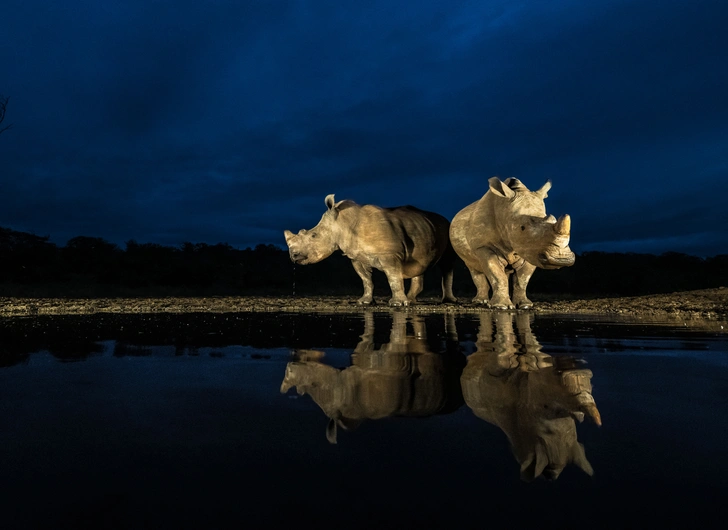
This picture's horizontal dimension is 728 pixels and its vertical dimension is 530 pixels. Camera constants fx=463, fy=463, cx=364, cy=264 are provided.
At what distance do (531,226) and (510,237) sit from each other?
18.7 inches

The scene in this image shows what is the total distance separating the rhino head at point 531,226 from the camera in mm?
5770

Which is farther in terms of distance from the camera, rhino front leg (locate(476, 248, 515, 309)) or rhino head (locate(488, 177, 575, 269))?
rhino front leg (locate(476, 248, 515, 309))

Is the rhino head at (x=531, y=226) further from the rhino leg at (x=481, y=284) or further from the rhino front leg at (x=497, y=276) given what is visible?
the rhino leg at (x=481, y=284)

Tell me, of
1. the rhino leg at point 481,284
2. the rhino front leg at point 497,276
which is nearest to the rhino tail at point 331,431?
the rhino front leg at point 497,276

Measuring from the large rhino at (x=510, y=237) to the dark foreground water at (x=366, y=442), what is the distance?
11.7 feet

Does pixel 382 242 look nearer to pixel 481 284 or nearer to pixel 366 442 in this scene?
pixel 481 284

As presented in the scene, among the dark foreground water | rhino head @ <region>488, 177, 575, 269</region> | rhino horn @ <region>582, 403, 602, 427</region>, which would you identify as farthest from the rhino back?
rhino horn @ <region>582, 403, 602, 427</region>

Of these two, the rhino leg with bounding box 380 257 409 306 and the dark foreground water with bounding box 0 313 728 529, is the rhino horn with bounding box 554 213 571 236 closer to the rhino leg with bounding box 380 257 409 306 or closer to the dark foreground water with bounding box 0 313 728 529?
the rhino leg with bounding box 380 257 409 306

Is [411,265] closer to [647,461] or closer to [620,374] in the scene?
[620,374]

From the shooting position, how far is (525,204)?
21.1 feet

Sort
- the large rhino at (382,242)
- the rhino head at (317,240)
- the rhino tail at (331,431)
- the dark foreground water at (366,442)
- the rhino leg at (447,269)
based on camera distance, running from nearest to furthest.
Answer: the dark foreground water at (366,442) → the rhino tail at (331,431) → the large rhino at (382,242) → the rhino head at (317,240) → the rhino leg at (447,269)

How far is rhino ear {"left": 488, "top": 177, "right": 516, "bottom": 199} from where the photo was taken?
652cm

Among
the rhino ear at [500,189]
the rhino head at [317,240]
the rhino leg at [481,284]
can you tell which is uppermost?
the rhino ear at [500,189]

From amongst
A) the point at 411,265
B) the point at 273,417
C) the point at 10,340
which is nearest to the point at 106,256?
the point at 411,265
